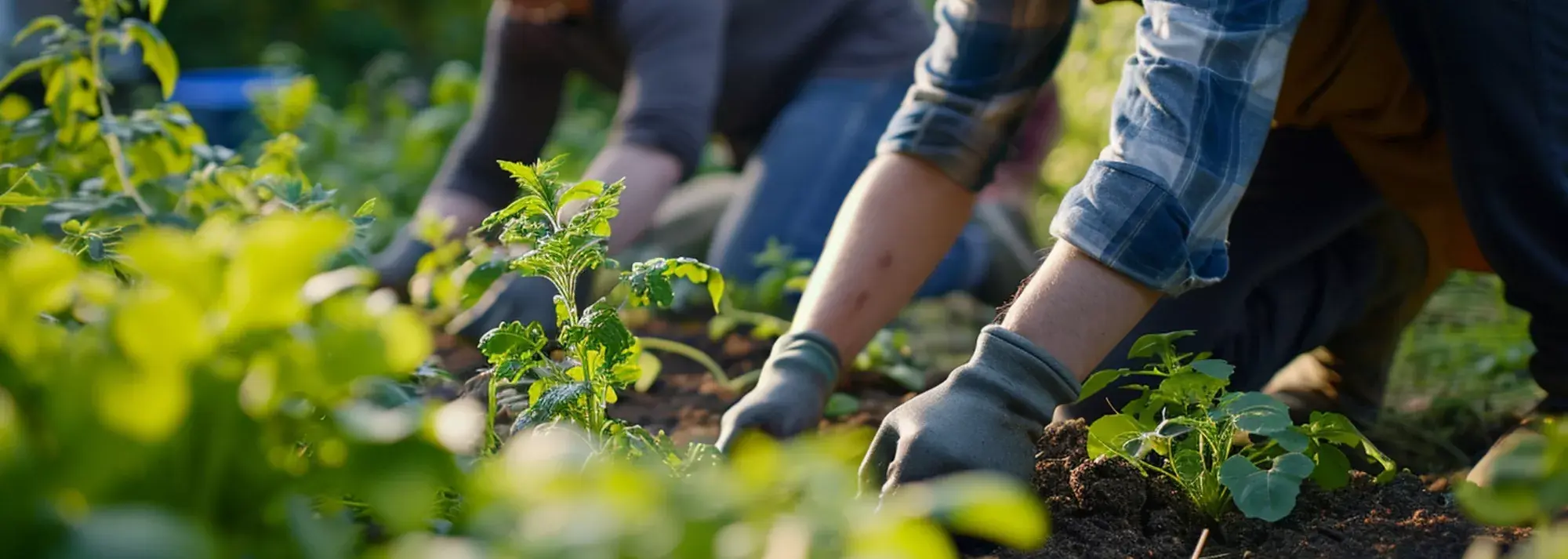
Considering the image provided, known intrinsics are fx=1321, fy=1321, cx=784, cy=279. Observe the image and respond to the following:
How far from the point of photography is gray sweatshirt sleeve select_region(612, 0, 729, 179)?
99.3 inches

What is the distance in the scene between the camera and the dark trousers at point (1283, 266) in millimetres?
1739

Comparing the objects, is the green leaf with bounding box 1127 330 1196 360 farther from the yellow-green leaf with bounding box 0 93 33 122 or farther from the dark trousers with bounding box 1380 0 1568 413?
the yellow-green leaf with bounding box 0 93 33 122

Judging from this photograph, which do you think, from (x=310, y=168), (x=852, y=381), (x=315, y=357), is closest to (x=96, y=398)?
Answer: (x=315, y=357)

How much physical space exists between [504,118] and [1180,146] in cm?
190

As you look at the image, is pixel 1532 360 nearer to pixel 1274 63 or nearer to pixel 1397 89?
pixel 1397 89

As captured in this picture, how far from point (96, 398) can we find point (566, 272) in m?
0.72

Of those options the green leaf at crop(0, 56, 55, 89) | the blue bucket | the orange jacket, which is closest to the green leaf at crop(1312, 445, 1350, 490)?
the orange jacket

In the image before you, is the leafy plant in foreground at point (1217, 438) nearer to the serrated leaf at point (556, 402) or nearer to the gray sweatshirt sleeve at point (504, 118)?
the serrated leaf at point (556, 402)

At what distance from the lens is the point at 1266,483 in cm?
119

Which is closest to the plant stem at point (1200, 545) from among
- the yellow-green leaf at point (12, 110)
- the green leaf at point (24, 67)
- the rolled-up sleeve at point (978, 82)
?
the rolled-up sleeve at point (978, 82)

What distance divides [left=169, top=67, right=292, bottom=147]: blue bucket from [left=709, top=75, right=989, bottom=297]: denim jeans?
171cm

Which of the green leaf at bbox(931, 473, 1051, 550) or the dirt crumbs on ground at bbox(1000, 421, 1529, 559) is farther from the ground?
the green leaf at bbox(931, 473, 1051, 550)

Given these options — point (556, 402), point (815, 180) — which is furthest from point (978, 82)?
point (815, 180)

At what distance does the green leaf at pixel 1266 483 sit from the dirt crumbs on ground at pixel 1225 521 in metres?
0.11
